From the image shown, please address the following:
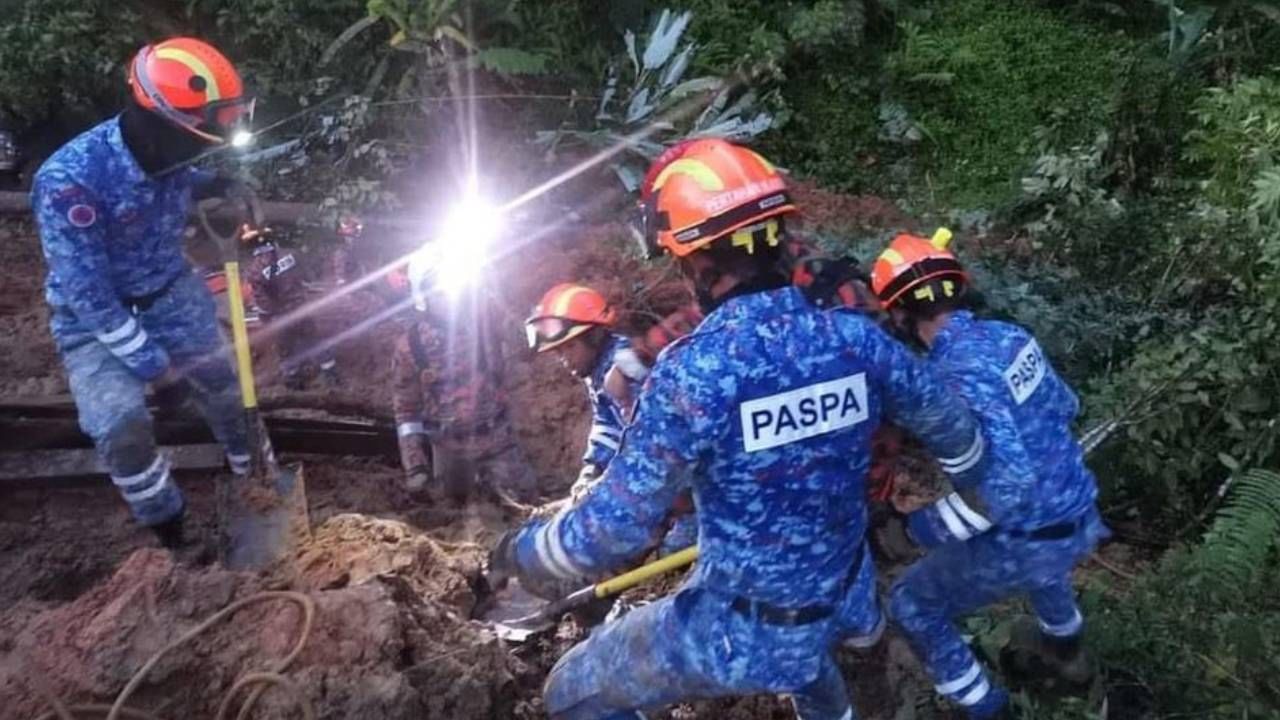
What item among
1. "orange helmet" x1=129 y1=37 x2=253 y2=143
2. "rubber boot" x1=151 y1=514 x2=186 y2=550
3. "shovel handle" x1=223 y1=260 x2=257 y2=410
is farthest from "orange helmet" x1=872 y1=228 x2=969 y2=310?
"rubber boot" x1=151 y1=514 x2=186 y2=550

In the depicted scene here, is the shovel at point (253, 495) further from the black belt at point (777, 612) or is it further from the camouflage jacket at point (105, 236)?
the black belt at point (777, 612)

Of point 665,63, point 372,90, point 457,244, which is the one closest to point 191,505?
point 457,244

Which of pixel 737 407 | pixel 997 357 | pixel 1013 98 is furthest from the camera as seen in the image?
pixel 1013 98

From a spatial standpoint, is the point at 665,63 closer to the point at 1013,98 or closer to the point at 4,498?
the point at 1013,98

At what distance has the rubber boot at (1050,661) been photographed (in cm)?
434

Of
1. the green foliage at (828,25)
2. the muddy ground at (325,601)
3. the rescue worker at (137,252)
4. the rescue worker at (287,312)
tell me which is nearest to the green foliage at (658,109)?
the green foliage at (828,25)

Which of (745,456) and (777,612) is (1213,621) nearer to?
(777,612)

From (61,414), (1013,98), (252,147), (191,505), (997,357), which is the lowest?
(997,357)

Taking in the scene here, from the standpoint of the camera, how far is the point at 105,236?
5.09 m

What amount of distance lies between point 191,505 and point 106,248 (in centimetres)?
161

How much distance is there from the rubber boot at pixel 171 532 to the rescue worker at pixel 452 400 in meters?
1.22

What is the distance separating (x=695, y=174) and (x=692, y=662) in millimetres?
1508

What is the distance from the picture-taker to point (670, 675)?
346cm

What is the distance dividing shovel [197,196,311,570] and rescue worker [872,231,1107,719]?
2.95m
